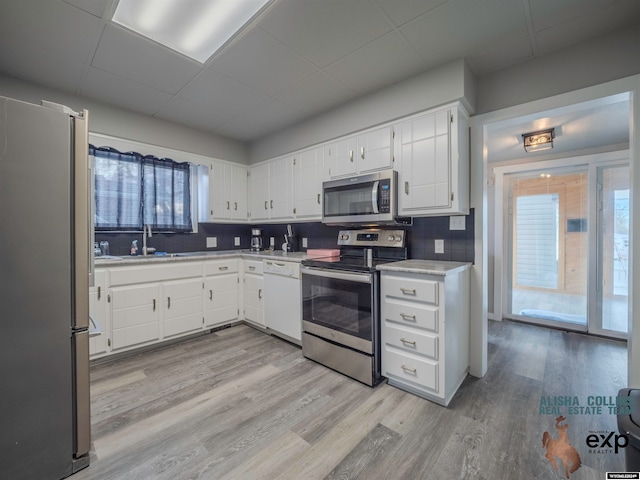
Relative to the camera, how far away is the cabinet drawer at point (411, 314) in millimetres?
1864

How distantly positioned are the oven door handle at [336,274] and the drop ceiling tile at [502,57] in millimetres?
1823

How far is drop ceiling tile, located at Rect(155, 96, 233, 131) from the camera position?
2836 mm

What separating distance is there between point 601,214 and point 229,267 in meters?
4.46

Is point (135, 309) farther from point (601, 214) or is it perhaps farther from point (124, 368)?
point (601, 214)

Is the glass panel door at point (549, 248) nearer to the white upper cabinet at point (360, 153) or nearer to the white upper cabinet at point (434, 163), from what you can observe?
the white upper cabinet at point (434, 163)

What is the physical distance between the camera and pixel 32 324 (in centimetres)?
122

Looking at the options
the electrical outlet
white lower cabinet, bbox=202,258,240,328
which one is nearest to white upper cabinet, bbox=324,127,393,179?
the electrical outlet

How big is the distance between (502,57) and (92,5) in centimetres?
271

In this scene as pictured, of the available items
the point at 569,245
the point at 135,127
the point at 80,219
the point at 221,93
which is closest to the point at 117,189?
the point at 135,127

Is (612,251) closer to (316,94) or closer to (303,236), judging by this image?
(303,236)

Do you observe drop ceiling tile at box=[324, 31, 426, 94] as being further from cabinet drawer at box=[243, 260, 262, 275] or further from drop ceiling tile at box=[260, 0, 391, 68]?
cabinet drawer at box=[243, 260, 262, 275]

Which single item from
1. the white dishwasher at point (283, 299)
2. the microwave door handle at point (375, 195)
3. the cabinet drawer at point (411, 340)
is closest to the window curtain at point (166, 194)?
the white dishwasher at point (283, 299)

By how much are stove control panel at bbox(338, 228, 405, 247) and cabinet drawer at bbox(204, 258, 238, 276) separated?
138cm

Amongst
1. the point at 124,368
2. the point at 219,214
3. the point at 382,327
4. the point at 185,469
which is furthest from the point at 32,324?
the point at 219,214
